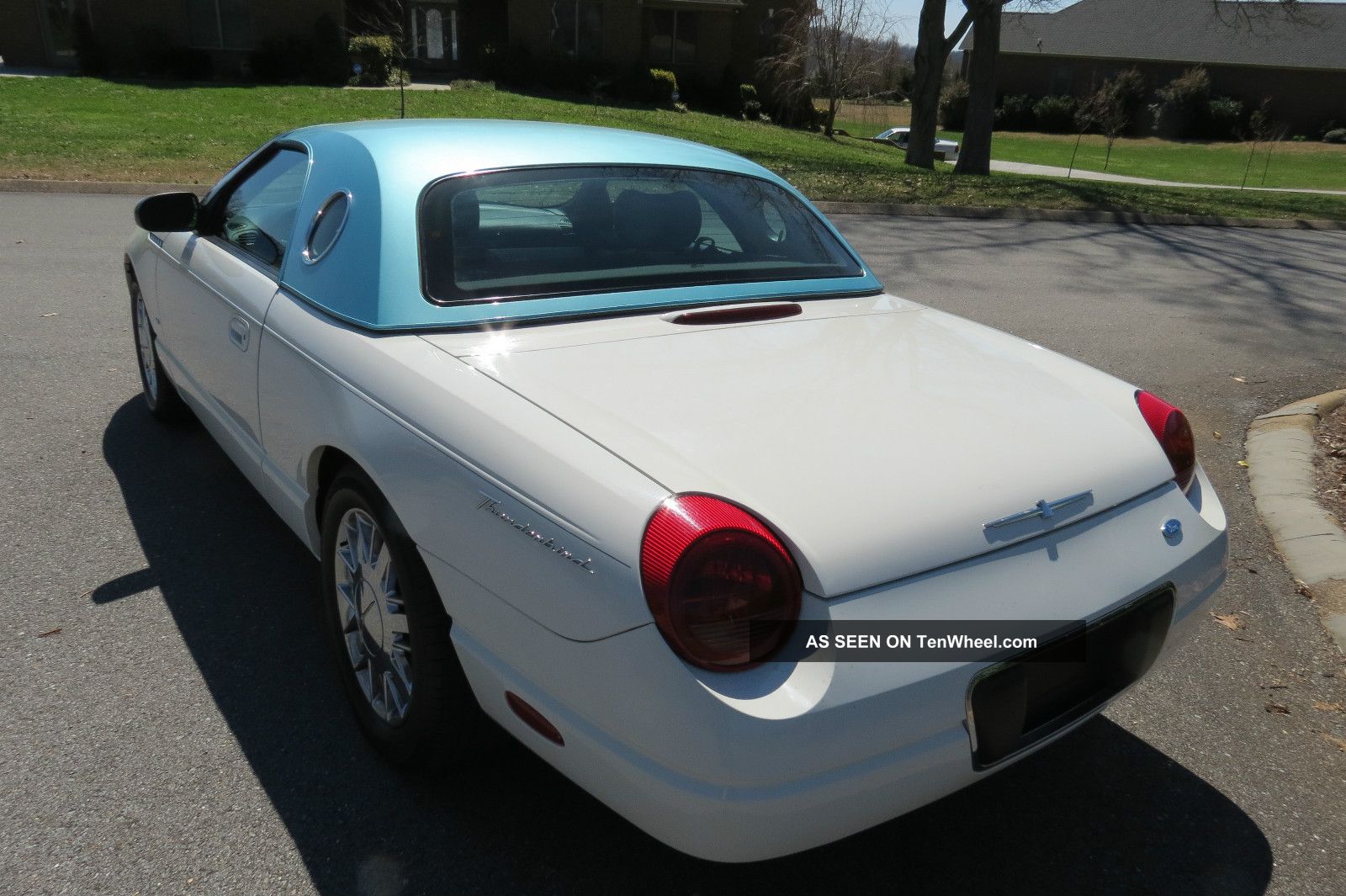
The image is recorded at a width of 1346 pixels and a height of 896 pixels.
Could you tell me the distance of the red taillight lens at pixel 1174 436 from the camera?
2.63 m

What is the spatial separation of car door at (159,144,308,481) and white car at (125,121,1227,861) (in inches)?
1.2

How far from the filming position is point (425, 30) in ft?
109

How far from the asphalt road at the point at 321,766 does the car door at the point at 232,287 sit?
0.55 m

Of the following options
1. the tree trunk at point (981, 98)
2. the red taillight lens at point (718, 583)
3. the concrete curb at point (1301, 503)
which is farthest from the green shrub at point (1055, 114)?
the red taillight lens at point (718, 583)

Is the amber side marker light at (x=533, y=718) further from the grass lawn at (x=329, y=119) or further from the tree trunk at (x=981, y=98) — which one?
the tree trunk at (x=981, y=98)

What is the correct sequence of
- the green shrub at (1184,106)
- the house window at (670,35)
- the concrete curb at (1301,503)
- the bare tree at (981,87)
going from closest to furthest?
the concrete curb at (1301,503), the bare tree at (981,87), the house window at (670,35), the green shrub at (1184,106)

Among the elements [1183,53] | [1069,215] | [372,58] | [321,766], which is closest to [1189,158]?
[1183,53]

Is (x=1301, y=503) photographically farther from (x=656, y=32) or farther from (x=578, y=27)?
(x=656, y=32)

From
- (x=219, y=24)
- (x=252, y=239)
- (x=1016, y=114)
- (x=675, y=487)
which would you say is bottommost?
(x=675, y=487)

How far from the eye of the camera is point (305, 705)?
2.98m

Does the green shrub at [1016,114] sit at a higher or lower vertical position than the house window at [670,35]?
lower

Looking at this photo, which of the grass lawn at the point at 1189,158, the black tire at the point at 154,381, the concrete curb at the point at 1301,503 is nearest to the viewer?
the concrete curb at the point at 1301,503

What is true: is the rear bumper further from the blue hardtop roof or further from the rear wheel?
the rear wheel

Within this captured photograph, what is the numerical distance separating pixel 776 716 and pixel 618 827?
0.93 meters
